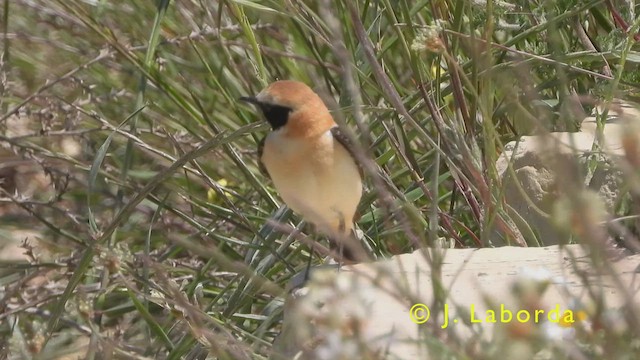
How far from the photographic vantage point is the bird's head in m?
3.62

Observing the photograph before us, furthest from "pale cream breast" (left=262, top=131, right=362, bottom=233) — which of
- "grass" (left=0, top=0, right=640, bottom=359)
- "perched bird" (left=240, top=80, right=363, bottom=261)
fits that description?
"grass" (left=0, top=0, right=640, bottom=359)

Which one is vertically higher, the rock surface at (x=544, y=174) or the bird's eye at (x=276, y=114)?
the bird's eye at (x=276, y=114)

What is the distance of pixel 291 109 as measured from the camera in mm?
3639

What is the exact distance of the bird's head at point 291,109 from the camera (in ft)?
11.9

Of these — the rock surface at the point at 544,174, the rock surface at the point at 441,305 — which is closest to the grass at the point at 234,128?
the rock surface at the point at 544,174

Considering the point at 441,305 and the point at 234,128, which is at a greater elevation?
the point at 441,305

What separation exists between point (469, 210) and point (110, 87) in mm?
1960

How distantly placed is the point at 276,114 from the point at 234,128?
932 millimetres

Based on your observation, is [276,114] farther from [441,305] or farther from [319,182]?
[441,305]

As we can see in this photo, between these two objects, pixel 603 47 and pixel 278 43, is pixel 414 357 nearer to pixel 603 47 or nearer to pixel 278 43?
pixel 603 47

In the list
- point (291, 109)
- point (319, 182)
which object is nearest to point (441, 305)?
point (319, 182)

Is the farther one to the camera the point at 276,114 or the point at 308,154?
the point at 276,114

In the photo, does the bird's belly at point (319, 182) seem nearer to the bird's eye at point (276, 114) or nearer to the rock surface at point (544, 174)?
the bird's eye at point (276, 114)

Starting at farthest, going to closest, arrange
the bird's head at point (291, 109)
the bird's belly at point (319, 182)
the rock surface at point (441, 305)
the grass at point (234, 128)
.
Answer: the bird's head at point (291, 109) → the bird's belly at point (319, 182) → the grass at point (234, 128) → the rock surface at point (441, 305)
